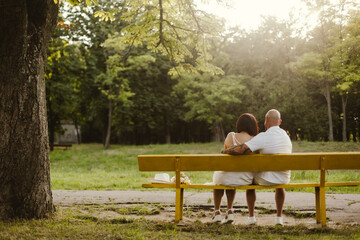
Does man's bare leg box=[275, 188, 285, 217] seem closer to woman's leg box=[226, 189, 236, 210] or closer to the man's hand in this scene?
woman's leg box=[226, 189, 236, 210]

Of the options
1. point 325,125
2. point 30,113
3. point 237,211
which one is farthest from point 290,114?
point 30,113

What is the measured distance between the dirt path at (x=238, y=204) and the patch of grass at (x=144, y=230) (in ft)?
1.40

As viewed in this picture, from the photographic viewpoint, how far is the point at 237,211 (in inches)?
252

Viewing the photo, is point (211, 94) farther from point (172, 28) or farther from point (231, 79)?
point (172, 28)

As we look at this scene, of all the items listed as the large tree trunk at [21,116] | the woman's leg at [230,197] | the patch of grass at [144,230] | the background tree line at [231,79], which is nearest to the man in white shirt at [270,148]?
the woman's leg at [230,197]

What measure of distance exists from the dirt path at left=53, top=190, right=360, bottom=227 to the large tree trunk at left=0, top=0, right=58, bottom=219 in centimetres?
125

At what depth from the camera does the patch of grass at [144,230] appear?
4.46 metres

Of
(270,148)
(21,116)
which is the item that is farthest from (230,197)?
(21,116)

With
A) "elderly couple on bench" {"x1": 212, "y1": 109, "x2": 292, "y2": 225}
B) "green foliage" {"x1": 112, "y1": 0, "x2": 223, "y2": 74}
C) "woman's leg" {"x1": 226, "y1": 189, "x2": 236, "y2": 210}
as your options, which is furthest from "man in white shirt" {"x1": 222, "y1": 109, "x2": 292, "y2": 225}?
"green foliage" {"x1": 112, "y1": 0, "x2": 223, "y2": 74}

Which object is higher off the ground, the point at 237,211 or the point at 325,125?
the point at 325,125

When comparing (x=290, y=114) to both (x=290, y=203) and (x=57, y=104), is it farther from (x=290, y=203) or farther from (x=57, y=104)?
(x=290, y=203)

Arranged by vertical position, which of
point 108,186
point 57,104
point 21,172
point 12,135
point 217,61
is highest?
point 217,61

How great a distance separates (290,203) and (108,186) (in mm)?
5219

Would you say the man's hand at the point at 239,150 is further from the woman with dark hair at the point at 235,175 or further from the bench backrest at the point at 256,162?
the woman with dark hair at the point at 235,175
